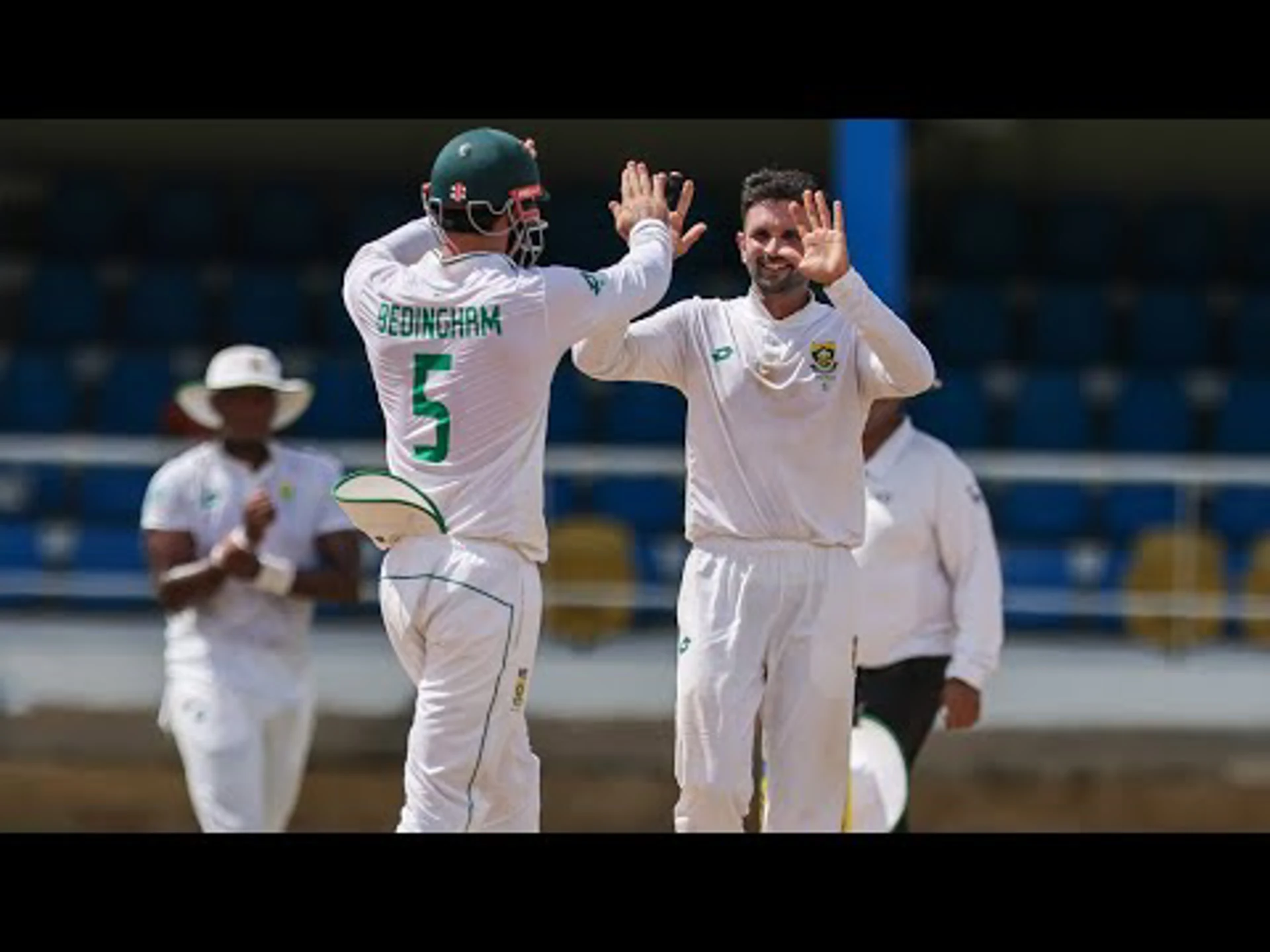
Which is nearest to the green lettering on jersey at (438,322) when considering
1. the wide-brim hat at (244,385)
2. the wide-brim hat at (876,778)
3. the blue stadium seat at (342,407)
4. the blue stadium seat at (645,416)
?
the wide-brim hat at (876,778)

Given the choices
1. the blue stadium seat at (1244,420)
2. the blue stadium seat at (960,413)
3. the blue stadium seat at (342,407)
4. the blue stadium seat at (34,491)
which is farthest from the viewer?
the blue stadium seat at (1244,420)

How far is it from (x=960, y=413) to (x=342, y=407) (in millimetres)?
3708

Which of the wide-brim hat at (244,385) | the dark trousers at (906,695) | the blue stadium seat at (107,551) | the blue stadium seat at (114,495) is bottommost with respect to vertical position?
the dark trousers at (906,695)

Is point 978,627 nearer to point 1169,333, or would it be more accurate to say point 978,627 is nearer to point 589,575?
point 589,575

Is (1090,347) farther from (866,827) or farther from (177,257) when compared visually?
(866,827)

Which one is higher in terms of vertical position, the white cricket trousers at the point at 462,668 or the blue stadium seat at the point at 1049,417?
the blue stadium seat at the point at 1049,417

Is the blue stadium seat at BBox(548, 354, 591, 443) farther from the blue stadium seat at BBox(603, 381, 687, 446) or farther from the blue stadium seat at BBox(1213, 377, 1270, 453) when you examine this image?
the blue stadium seat at BBox(1213, 377, 1270, 453)

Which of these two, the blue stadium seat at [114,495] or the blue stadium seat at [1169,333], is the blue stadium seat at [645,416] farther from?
the blue stadium seat at [1169,333]

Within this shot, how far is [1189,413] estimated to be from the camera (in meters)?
18.1

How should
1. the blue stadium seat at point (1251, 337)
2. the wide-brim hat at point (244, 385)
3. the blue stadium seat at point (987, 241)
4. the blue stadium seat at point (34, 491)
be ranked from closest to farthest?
the wide-brim hat at point (244, 385), the blue stadium seat at point (34, 491), the blue stadium seat at point (1251, 337), the blue stadium seat at point (987, 241)

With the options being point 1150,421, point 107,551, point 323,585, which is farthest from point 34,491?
point 323,585

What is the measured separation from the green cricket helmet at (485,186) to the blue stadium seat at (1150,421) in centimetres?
1106

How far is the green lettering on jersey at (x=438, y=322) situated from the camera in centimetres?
722

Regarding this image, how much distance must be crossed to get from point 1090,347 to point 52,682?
724cm
